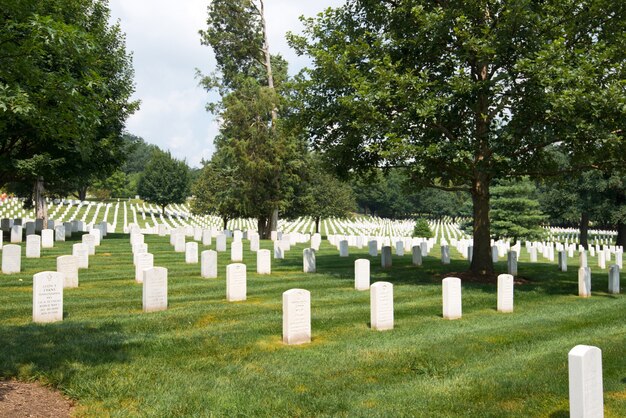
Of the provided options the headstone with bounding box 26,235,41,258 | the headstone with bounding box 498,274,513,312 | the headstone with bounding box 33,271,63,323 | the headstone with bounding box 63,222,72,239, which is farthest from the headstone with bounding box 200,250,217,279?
the headstone with bounding box 63,222,72,239

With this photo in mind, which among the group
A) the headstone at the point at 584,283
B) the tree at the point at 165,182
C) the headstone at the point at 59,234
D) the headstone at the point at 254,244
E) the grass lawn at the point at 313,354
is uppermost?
the tree at the point at 165,182

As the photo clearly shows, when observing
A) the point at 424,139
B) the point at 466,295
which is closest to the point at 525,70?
the point at 424,139

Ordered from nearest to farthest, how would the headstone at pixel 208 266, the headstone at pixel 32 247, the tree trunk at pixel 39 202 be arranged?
the headstone at pixel 208 266, the headstone at pixel 32 247, the tree trunk at pixel 39 202

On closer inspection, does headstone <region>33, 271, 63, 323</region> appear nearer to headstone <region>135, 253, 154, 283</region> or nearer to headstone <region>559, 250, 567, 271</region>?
headstone <region>135, 253, 154, 283</region>

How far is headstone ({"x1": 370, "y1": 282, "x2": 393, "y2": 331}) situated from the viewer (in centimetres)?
1011

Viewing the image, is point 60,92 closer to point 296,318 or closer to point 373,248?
point 296,318

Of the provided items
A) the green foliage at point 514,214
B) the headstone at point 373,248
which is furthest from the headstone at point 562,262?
the green foliage at point 514,214

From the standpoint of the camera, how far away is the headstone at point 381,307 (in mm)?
10109

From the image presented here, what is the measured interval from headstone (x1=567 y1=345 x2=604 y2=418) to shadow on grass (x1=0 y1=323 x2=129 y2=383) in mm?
5835

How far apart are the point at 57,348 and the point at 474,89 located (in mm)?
11764

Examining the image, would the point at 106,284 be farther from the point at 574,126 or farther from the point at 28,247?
the point at 574,126

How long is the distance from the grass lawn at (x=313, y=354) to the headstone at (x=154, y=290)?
36 centimetres

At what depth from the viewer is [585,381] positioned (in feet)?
16.9

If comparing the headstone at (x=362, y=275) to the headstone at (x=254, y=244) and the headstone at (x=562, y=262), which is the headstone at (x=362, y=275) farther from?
the headstone at (x=254, y=244)
